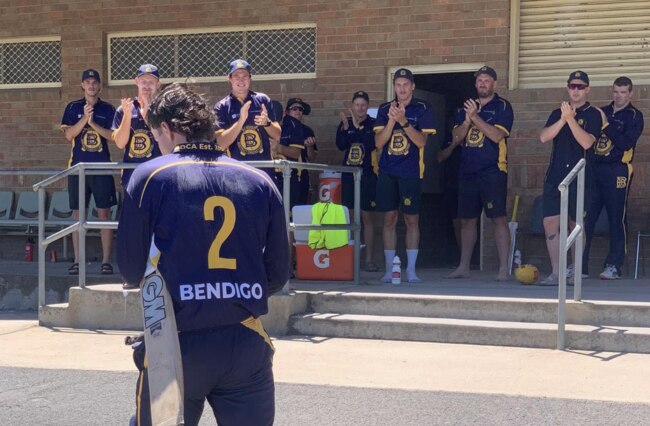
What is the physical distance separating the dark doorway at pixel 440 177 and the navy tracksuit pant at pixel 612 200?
2264 millimetres

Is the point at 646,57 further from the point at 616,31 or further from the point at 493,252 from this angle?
the point at 493,252

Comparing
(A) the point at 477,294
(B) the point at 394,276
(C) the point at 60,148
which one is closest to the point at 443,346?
(A) the point at 477,294

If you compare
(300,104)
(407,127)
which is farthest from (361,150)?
(407,127)

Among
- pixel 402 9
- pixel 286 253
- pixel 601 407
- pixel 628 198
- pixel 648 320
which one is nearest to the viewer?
pixel 286 253

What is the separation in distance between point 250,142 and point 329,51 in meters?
2.80

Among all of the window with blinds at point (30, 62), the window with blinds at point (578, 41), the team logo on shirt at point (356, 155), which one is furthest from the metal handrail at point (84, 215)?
the window with blinds at point (30, 62)

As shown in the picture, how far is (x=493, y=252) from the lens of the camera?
10.7 metres

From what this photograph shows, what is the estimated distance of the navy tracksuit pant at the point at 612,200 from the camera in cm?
948

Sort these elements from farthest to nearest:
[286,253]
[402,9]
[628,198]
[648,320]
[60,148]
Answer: [60,148] < [402,9] < [628,198] < [648,320] < [286,253]

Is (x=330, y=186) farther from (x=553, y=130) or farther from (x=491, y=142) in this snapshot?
(x=553, y=130)

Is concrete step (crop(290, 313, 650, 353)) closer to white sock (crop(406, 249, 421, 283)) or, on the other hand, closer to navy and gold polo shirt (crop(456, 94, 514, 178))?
white sock (crop(406, 249, 421, 283))

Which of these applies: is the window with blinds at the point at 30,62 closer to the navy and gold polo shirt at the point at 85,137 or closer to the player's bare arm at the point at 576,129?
the navy and gold polo shirt at the point at 85,137

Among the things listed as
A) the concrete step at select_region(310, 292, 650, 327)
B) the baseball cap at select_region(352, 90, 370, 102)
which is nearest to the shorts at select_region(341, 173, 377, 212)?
the baseball cap at select_region(352, 90, 370, 102)

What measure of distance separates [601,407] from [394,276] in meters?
3.75
